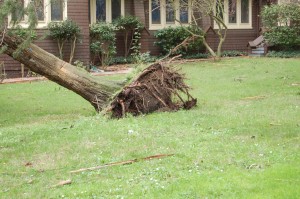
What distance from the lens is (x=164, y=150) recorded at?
7527 millimetres

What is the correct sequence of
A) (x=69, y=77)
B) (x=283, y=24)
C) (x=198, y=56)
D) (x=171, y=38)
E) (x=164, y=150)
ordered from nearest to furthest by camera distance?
(x=164, y=150) < (x=69, y=77) < (x=171, y=38) < (x=198, y=56) < (x=283, y=24)

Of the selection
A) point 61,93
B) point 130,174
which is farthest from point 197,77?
point 130,174

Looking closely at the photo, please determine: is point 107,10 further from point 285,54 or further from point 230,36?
point 285,54

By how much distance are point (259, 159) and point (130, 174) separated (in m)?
1.73

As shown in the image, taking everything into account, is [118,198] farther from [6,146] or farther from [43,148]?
[6,146]

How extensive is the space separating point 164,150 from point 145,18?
2000cm

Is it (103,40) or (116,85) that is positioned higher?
(103,40)

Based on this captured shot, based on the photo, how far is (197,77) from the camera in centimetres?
1883

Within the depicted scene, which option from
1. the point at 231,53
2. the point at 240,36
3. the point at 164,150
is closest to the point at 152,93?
the point at 164,150

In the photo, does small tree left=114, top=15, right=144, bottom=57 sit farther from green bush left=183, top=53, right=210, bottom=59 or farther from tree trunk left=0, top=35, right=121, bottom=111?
tree trunk left=0, top=35, right=121, bottom=111

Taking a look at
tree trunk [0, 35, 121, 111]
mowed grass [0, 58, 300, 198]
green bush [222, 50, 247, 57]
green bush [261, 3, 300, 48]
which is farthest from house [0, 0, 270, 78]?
mowed grass [0, 58, 300, 198]

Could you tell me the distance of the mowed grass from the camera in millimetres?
5691

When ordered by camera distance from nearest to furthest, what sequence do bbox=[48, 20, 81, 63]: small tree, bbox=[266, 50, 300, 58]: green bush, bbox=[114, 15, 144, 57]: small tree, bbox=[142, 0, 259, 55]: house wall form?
bbox=[48, 20, 81, 63]: small tree → bbox=[114, 15, 144, 57]: small tree → bbox=[266, 50, 300, 58]: green bush → bbox=[142, 0, 259, 55]: house wall

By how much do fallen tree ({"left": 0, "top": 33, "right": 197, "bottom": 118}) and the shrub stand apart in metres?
11.6
